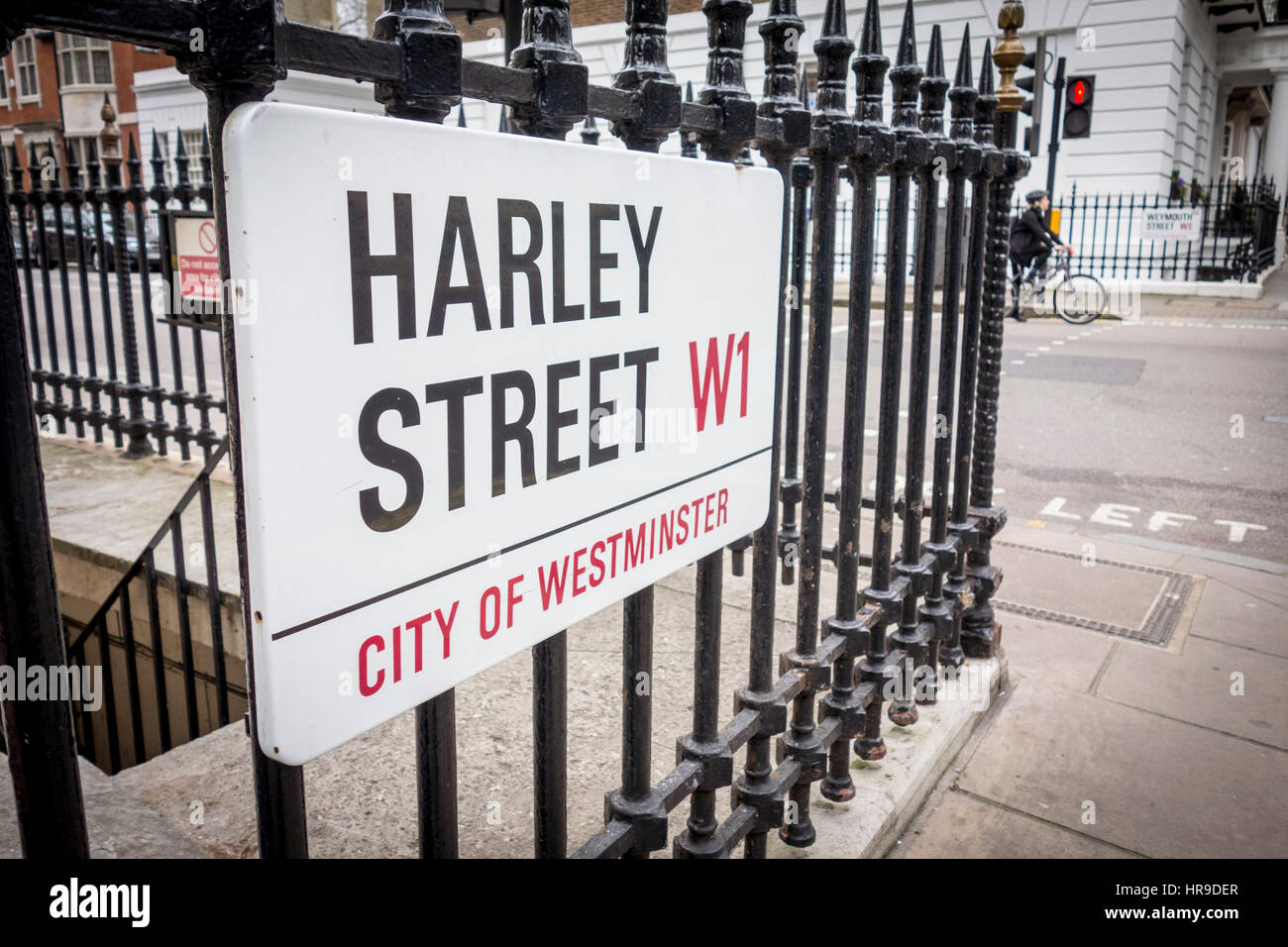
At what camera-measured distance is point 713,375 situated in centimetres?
174

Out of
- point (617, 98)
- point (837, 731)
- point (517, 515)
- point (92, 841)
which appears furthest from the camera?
point (837, 731)

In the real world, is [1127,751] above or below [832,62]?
below

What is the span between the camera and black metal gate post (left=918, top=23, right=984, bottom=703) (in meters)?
2.75

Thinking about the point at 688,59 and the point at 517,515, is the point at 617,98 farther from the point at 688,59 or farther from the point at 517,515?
the point at 688,59

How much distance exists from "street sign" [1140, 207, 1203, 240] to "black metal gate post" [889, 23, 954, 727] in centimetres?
1757

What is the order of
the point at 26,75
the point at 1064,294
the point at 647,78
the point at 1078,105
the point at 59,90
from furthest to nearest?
the point at 26,75 < the point at 59,90 < the point at 1064,294 < the point at 1078,105 < the point at 647,78

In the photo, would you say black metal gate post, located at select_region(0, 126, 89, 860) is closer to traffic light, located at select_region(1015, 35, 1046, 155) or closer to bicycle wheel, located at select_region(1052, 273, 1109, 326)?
bicycle wheel, located at select_region(1052, 273, 1109, 326)

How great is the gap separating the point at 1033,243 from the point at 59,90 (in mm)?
29032

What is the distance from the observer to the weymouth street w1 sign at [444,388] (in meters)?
1.01

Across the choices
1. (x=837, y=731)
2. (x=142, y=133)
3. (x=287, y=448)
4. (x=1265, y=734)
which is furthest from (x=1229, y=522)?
(x=142, y=133)

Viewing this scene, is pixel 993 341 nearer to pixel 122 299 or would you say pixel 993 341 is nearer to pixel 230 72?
pixel 230 72

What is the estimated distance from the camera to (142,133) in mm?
27781

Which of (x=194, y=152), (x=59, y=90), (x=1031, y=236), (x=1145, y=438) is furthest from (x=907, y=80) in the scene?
(x=59, y=90)

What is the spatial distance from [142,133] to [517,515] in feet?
104
